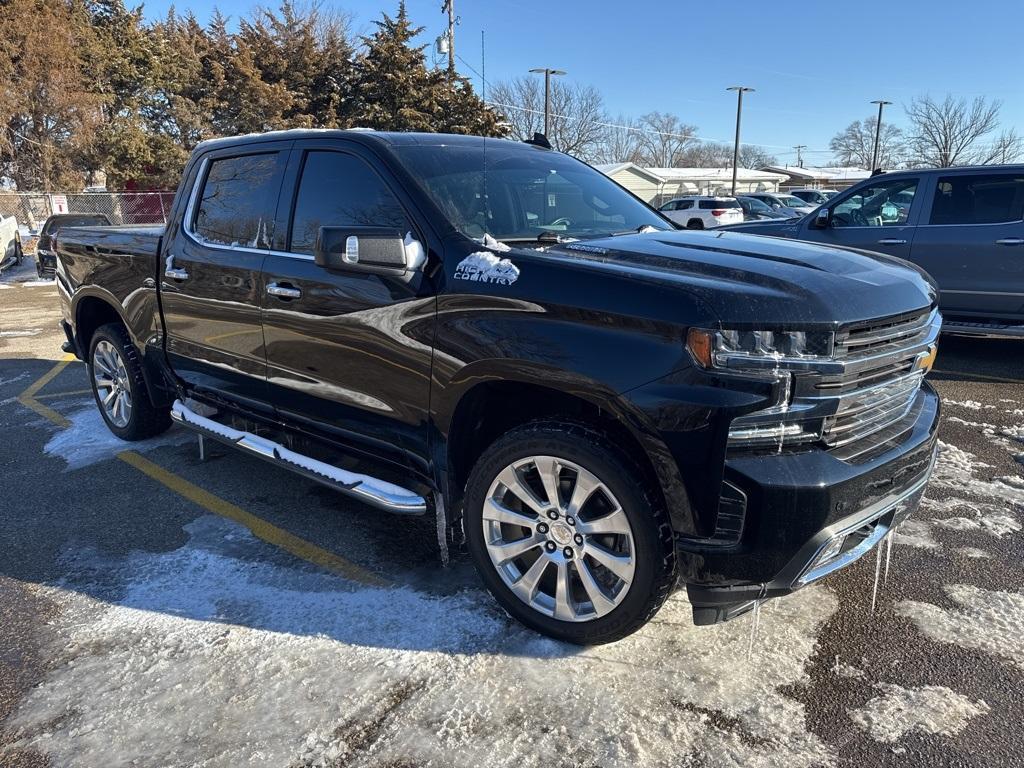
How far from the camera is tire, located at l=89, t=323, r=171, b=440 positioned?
527cm

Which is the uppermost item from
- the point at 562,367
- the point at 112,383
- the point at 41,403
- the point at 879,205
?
the point at 879,205

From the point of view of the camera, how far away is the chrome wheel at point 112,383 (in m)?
5.44

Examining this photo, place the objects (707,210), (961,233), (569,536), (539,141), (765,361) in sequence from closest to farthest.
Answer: (765,361), (569,536), (539,141), (961,233), (707,210)

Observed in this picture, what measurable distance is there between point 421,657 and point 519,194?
2163 millimetres

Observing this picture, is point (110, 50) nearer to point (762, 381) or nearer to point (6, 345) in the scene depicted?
point (6, 345)

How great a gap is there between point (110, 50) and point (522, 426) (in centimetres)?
3554

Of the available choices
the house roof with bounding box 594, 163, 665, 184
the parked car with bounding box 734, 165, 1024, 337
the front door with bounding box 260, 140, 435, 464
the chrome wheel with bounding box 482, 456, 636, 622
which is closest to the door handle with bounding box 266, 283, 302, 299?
the front door with bounding box 260, 140, 435, 464

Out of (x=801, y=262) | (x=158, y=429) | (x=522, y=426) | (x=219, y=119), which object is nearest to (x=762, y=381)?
(x=801, y=262)

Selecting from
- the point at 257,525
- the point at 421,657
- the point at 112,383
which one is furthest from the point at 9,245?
the point at 421,657

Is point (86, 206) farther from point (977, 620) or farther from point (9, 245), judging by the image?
point (977, 620)

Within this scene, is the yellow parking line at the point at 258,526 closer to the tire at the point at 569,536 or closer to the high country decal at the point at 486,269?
the tire at the point at 569,536

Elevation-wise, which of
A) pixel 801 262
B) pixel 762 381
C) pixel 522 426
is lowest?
pixel 522 426

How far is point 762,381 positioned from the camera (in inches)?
Answer: 93.6

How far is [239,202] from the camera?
4.20 m
